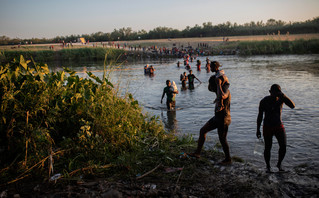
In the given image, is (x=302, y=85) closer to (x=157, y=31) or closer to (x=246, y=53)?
(x=246, y=53)

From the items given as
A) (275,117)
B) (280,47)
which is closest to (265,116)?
(275,117)

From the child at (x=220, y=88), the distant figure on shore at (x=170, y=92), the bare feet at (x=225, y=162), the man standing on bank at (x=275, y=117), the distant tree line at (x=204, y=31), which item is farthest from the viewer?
the distant tree line at (x=204, y=31)

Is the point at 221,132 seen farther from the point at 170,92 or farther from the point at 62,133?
the point at 170,92

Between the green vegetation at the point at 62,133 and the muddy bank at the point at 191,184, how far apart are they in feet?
0.79

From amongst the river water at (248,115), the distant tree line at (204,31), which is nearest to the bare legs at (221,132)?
the river water at (248,115)

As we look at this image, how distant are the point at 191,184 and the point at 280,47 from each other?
3949cm

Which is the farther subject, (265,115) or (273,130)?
(265,115)

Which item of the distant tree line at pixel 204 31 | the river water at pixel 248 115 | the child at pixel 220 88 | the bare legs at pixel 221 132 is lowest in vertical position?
the river water at pixel 248 115

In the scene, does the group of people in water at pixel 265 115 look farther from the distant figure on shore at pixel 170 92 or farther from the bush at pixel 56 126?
the distant figure on shore at pixel 170 92

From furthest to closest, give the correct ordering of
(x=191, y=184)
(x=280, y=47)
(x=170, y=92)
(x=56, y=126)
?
(x=280, y=47)
(x=170, y=92)
(x=56, y=126)
(x=191, y=184)

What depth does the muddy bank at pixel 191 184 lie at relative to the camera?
3.26 meters

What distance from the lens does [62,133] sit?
14.8 ft

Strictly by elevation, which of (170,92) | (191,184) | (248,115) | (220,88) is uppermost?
(220,88)

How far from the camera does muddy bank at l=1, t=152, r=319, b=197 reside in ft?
10.7
